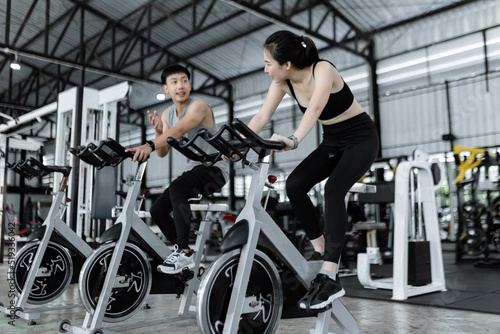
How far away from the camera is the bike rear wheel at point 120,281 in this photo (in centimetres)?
249

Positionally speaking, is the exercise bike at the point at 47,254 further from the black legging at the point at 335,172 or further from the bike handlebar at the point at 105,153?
the black legging at the point at 335,172

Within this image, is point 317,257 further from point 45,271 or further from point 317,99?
point 45,271

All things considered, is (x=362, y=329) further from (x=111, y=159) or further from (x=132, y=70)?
(x=132, y=70)

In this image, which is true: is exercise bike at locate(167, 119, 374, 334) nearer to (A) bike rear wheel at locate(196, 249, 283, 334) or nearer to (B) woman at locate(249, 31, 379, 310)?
(A) bike rear wheel at locate(196, 249, 283, 334)

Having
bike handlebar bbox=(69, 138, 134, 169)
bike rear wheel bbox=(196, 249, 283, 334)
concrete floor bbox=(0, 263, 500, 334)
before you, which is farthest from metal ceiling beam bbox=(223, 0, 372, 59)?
bike rear wheel bbox=(196, 249, 283, 334)

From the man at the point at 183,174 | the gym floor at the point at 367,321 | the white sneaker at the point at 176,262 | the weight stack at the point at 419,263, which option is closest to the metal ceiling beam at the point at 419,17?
the weight stack at the point at 419,263

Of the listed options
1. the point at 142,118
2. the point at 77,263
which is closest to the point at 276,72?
the point at 77,263

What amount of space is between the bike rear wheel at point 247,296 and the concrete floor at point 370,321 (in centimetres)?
47

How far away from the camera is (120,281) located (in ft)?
8.50

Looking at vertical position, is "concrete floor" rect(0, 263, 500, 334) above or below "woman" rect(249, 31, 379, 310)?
below

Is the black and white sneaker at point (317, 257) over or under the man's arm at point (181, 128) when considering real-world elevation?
under

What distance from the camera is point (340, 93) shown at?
1.96m

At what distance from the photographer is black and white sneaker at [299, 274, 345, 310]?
1.73 m

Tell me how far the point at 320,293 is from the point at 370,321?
3.78 feet
